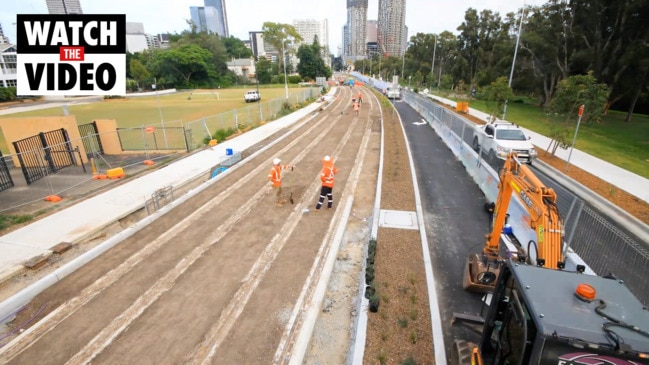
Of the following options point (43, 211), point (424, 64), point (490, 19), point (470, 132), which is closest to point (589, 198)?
point (470, 132)

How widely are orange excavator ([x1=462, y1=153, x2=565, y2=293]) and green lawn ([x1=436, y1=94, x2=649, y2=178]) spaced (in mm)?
12935

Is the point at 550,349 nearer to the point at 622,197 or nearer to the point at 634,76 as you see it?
the point at 622,197

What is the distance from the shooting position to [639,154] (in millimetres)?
18094

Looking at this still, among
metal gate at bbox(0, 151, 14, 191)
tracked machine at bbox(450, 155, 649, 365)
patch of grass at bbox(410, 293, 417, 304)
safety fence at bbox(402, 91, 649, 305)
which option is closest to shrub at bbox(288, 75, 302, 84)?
metal gate at bbox(0, 151, 14, 191)

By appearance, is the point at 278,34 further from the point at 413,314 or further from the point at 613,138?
the point at 413,314

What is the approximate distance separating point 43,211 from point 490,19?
60.2 meters

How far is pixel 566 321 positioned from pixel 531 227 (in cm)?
354

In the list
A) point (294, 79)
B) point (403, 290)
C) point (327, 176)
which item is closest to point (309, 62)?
point (294, 79)

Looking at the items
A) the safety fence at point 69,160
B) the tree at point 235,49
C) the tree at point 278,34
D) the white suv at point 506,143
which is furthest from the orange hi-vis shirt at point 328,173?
the tree at point 235,49

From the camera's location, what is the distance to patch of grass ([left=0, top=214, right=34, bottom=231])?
10.2 m

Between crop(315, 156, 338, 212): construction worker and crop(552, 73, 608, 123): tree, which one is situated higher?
crop(552, 73, 608, 123): tree

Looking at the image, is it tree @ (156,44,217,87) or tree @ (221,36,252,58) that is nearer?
tree @ (156,44,217,87)

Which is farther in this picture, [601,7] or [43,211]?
[601,7]

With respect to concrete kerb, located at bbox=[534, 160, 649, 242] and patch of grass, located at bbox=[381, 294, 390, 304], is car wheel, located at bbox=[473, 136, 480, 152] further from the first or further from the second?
patch of grass, located at bbox=[381, 294, 390, 304]
